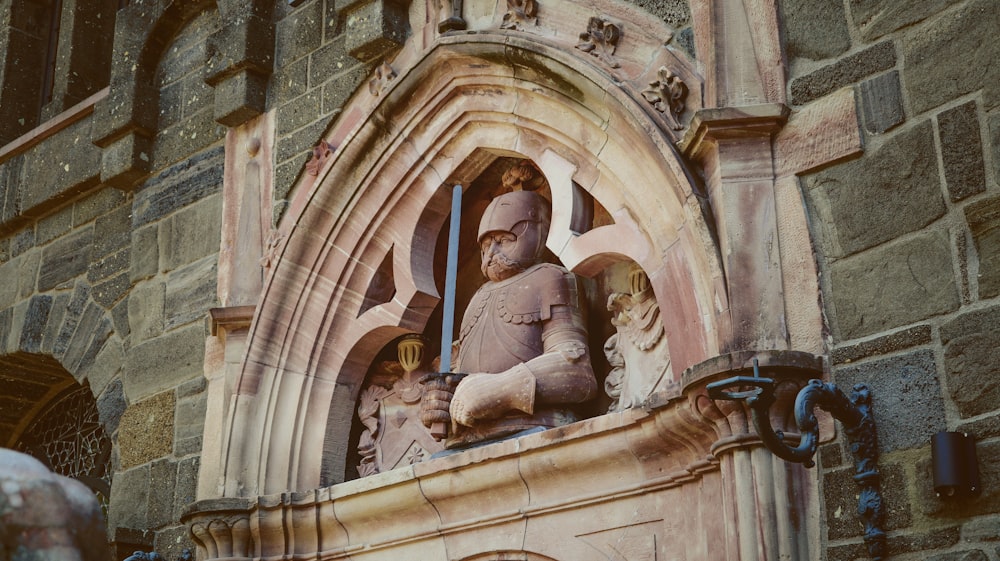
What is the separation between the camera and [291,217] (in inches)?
230

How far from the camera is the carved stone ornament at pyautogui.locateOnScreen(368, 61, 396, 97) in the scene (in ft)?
18.5

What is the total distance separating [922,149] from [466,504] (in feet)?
6.55

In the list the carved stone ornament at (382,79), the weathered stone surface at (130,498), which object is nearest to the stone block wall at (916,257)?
the carved stone ornament at (382,79)

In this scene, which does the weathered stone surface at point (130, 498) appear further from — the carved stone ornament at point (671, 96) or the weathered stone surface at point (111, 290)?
the carved stone ornament at point (671, 96)

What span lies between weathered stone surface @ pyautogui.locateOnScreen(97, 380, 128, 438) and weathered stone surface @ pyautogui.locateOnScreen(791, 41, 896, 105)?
3448mm

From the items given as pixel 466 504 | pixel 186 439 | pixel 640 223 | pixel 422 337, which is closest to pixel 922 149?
pixel 640 223

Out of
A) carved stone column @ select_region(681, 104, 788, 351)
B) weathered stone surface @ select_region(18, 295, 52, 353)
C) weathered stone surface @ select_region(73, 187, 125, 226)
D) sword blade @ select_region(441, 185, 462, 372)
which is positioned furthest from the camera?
weathered stone surface @ select_region(18, 295, 52, 353)

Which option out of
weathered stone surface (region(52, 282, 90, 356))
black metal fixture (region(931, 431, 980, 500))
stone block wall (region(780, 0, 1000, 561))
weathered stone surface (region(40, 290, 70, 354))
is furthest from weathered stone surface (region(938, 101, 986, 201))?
weathered stone surface (region(40, 290, 70, 354))

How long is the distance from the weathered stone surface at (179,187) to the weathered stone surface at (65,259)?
1.43ft

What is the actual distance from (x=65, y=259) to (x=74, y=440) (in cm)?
102

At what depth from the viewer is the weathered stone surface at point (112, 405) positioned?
642cm

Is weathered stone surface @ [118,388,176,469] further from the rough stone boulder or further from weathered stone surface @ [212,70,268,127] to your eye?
the rough stone boulder

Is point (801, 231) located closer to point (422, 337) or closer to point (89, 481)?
point (422, 337)

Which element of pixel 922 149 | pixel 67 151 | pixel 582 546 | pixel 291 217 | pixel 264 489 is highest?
pixel 67 151
